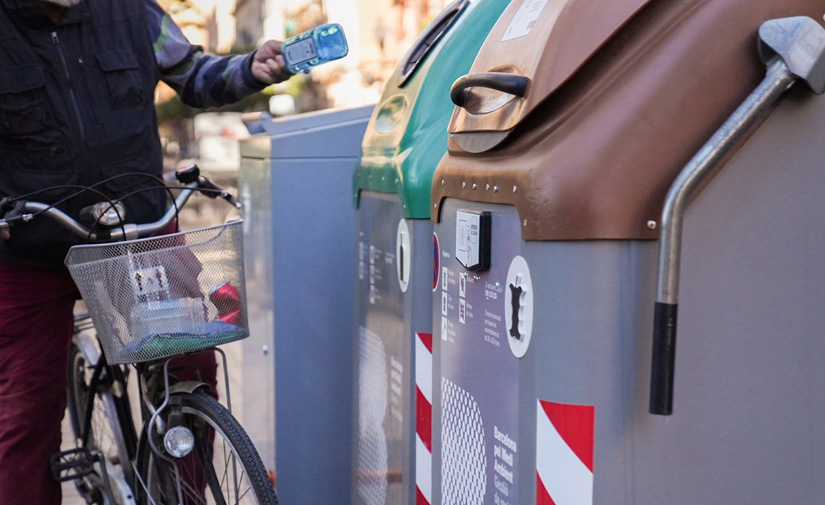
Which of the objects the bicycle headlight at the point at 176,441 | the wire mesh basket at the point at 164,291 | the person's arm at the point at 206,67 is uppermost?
the person's arm at the point at 206,67

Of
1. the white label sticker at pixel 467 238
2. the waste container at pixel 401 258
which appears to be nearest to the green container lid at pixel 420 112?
the waste container at pixel 401 258

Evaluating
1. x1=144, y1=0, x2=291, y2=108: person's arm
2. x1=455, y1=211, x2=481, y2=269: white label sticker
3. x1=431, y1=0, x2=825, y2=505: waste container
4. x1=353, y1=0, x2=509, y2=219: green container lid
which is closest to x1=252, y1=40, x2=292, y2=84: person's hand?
x1=144, y1=0, x2=291, y2=108: person's arm

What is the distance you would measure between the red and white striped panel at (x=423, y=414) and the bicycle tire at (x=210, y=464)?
346 millimetres

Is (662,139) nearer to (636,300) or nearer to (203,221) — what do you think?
(636,300)

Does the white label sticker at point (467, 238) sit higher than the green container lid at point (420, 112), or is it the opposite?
the green container lid at point (420, 112)

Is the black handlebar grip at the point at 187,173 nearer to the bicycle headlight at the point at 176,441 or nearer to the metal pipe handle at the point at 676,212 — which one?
the bicycle headlight at the point at 176,441

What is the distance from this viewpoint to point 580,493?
1.67 m

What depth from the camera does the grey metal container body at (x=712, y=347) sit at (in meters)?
1.62

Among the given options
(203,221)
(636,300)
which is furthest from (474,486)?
(203,221)

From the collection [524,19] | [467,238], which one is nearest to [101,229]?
[467,238]

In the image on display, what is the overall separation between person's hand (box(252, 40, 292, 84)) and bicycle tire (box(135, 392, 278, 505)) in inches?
34.4

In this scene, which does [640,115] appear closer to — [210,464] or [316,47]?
[316,47]

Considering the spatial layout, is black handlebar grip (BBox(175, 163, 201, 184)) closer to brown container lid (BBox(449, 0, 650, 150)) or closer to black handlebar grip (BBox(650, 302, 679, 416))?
brown container lid (BBox(449, 0, 650, 150))

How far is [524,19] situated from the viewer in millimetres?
1972
